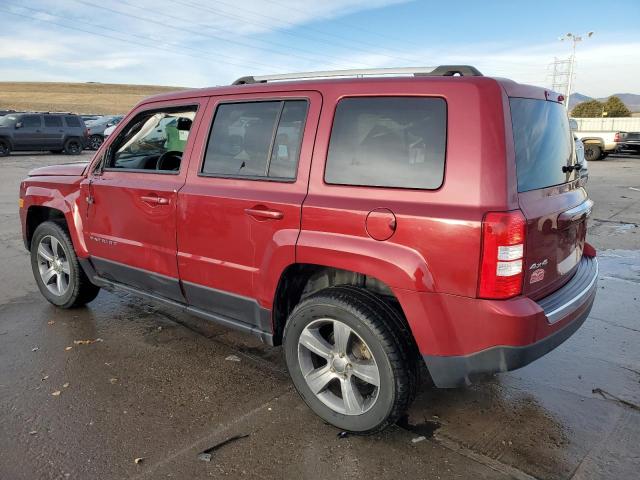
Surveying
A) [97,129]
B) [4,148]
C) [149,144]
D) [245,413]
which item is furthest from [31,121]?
[245,413]

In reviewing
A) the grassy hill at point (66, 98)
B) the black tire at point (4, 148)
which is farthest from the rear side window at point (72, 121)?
the grassy hill at point (66, 98)

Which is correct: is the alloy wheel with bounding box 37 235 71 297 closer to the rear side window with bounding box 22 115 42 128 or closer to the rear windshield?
the rear windshield

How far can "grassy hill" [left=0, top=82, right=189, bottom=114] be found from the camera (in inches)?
2357

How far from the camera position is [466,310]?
2480mm

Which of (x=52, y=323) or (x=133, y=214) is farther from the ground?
(x=133, y=214)

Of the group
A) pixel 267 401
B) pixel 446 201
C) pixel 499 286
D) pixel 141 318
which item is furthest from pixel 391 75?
pixel 141 318

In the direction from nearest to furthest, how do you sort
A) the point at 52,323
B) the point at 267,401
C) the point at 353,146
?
1. the point at 353,146
2. the point at 267,401
3. the point at 52,323

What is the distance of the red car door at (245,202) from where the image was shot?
119 inches

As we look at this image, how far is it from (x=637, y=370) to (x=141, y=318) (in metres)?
3.87

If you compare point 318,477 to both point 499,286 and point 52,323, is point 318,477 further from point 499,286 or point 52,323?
point 52,323

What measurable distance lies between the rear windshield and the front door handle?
2244 millimetres

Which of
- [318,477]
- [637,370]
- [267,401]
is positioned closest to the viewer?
[318,477]

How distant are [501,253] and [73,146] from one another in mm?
24165

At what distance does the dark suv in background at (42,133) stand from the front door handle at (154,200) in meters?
21.3
